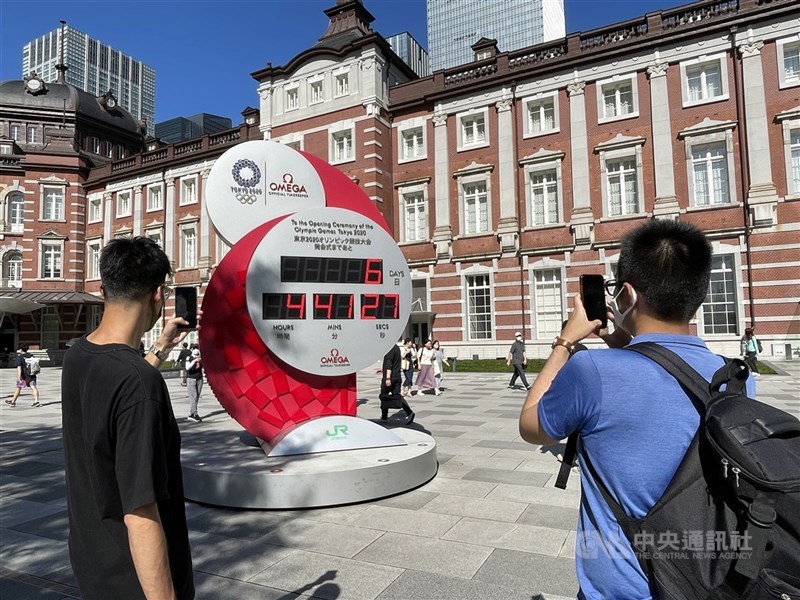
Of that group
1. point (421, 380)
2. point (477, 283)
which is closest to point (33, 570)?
point (421, 380)

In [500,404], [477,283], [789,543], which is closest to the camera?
[789,543]

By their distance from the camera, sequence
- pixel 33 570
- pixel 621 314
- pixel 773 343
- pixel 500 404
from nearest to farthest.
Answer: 1. pixel 621 314
2. pixel 33 570
3. pixel 500 404
4. pixel 773 343

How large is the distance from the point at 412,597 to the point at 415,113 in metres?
27.3

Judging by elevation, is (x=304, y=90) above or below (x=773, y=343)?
above

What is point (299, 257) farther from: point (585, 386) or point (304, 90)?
point (304, 90)

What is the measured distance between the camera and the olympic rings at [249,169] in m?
7.27

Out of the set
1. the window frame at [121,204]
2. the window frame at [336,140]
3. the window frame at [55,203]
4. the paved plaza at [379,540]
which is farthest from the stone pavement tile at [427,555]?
the window frame at [55,203]

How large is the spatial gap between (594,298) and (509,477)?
527cm

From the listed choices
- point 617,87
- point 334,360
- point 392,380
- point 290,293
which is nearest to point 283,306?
point 290,293

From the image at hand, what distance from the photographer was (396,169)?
93.2 ft

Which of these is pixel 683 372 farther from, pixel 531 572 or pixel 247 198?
pixel 247 198

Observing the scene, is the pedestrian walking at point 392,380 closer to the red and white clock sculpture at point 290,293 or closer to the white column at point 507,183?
the red and white clock sculpture at point 290,293

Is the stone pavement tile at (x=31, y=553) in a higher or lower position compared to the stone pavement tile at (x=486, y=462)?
higher

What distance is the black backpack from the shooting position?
135 cm
